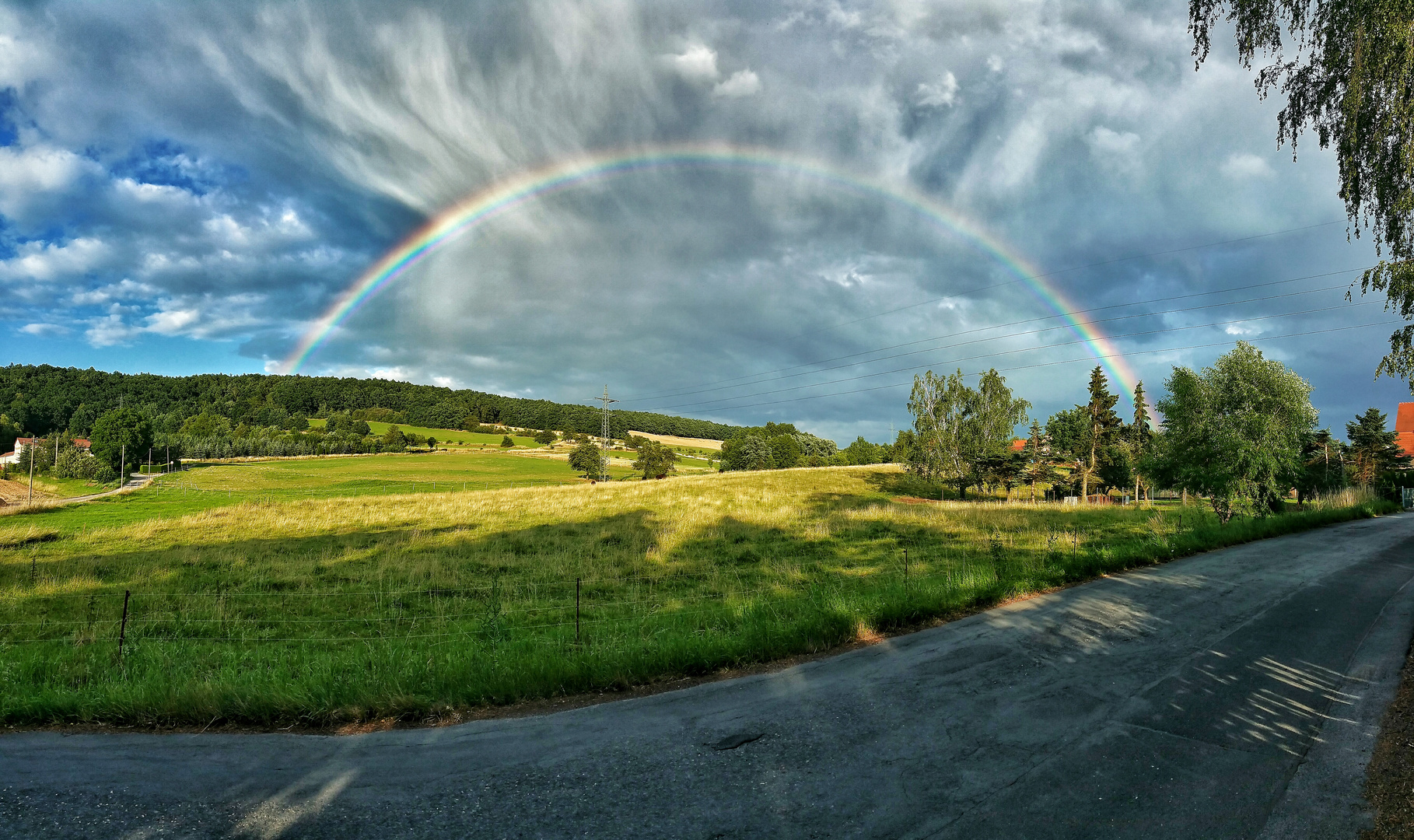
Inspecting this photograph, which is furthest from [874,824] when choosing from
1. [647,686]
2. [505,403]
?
[505,403]

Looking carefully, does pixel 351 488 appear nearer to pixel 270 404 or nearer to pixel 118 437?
pixel 118 437

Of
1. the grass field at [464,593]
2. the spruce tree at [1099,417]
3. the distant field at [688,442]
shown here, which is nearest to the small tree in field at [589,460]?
the distant field at [688,442]

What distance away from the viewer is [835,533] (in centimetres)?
2906

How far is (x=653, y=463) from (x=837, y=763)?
9434 cm

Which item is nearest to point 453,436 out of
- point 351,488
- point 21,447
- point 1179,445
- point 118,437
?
point 118,437

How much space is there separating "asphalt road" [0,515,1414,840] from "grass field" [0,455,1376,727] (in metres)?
0.78

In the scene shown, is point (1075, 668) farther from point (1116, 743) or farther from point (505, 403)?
point (505, 403)

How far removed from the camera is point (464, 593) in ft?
53.2

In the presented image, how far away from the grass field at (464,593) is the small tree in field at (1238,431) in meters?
1.76

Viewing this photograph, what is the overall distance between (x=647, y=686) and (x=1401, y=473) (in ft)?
253

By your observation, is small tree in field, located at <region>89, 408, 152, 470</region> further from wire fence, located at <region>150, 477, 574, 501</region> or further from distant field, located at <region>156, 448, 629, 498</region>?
wire fence, located at <region>150, 477, 574, 501</region>

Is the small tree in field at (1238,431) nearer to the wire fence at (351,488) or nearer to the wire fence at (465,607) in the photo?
the wire fence at (465,607)

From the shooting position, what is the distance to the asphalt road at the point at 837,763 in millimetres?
4477

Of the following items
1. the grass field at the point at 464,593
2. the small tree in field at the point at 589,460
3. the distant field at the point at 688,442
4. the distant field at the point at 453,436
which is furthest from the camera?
the distant field at the point at 688,442
